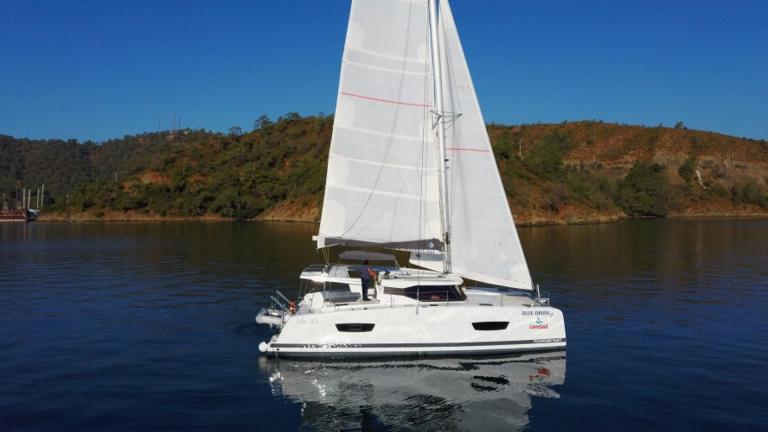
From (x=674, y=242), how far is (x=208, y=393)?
5359 cm

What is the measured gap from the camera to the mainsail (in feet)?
63.8

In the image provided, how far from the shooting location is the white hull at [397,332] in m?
18.0

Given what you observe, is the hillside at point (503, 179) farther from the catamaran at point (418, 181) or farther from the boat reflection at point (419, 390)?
the boat reflection at point (419, 390)

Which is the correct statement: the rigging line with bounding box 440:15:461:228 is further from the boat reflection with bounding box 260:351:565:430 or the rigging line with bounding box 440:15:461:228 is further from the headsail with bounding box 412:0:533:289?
the boat reflection with bounding box 260:351:565:430

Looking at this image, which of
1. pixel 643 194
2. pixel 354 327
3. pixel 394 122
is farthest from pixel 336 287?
pixel 643 194

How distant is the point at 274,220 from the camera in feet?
369

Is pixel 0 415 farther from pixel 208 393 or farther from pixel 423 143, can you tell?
pixel 423 143

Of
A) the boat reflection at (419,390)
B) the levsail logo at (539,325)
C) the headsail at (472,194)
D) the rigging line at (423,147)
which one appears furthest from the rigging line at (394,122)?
the levsail logo at (539,325)

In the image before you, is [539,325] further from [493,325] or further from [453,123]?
[453,123]

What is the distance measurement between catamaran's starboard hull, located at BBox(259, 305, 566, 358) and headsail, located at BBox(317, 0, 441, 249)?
2.75 metres

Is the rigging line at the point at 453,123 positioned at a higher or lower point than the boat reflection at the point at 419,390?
higher

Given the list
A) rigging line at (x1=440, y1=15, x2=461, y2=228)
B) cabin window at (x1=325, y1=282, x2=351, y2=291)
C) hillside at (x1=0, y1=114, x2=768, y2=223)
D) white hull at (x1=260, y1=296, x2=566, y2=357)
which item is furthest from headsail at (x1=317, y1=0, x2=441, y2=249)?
hillside at (x1=0, y1=114, x2=768, y2=223)

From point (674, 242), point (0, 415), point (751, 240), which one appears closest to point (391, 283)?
point (0, 415)

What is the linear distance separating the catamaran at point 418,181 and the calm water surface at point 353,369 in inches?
89.5
